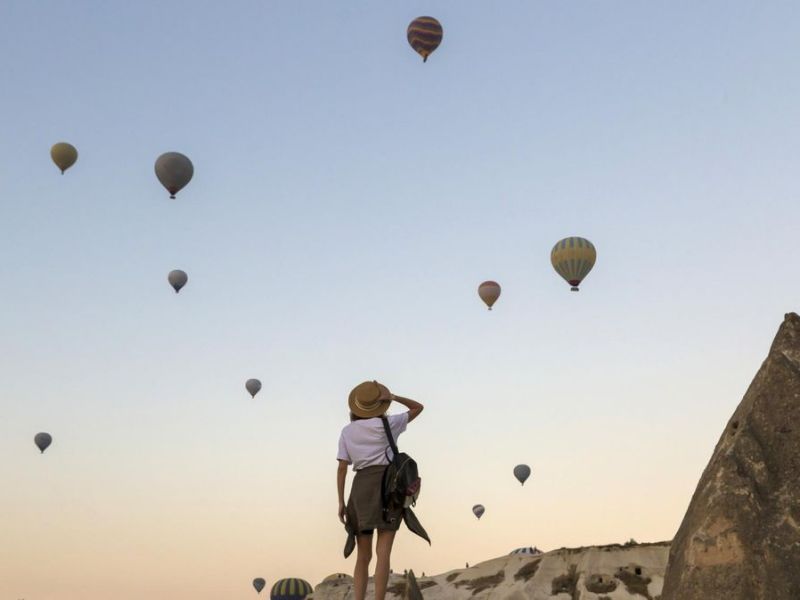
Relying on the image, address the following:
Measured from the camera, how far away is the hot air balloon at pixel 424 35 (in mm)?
67438

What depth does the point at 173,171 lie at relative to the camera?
210ft

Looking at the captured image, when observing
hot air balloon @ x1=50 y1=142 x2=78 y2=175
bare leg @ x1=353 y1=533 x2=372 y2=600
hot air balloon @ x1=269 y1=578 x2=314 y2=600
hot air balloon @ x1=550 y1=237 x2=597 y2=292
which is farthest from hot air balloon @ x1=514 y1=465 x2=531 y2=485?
bare leg @ x1=353 y1=533 x2=372 y2=600

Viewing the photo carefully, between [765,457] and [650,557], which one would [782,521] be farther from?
[650,557]

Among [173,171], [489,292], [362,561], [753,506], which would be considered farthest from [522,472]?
[753,506]

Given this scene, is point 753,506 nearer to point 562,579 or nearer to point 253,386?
point 562,579

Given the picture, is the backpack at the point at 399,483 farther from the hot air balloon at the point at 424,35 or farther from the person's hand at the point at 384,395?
the hot air balloon at the point at 424,35

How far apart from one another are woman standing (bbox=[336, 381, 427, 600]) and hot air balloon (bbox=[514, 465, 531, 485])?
72180 mm

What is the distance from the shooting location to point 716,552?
24.3 ft

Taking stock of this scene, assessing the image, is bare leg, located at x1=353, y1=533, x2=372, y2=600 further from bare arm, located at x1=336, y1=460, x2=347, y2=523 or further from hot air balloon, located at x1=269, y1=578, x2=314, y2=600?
hot air balloon, located at x1=269, y1=578, x2=314, y2=600

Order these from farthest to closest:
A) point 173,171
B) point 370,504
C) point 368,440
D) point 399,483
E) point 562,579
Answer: point 173,171
point 562,579
point 368,440
point 370,504
point 399,483

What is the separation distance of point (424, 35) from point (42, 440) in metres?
42.2

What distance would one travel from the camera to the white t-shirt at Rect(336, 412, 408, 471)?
10688 millimetres

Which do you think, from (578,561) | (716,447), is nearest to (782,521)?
(716,447)

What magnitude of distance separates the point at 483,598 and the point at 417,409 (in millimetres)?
12802
